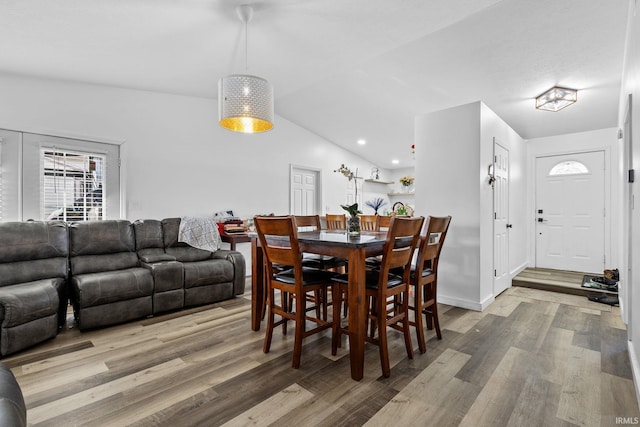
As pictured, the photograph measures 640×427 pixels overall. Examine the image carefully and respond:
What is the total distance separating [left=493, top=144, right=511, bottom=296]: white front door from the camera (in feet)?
12.0

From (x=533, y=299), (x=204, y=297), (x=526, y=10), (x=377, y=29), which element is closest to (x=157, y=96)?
(x=204, y=297)

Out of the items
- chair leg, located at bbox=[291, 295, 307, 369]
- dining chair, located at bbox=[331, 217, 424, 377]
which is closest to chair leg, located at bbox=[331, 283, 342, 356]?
dining chair, located at bbox=[331, 217, 424, 377]

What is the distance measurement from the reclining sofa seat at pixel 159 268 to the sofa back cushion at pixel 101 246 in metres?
0.09

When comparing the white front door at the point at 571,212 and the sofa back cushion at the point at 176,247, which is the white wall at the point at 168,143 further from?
the white front door at the point at 571,212

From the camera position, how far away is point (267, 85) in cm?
252

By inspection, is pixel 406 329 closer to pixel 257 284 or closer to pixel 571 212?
pixel 257 284

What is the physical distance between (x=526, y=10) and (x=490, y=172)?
1.55m

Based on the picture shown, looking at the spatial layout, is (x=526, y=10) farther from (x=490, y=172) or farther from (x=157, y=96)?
(x=157, y=96)

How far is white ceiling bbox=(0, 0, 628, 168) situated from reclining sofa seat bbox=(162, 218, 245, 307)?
1.91m

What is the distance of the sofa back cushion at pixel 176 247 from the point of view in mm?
3691

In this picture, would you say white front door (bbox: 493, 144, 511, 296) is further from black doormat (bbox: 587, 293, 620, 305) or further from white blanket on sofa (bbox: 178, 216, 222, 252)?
white blanket on sofa (bbox: 178, 216, 222, 252)

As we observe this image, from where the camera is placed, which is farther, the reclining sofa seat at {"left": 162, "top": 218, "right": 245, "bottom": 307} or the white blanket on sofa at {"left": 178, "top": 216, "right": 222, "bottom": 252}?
the white blanket on sofa at {"left": 178, "top": 216, "right": 222, "bottom": 252}
